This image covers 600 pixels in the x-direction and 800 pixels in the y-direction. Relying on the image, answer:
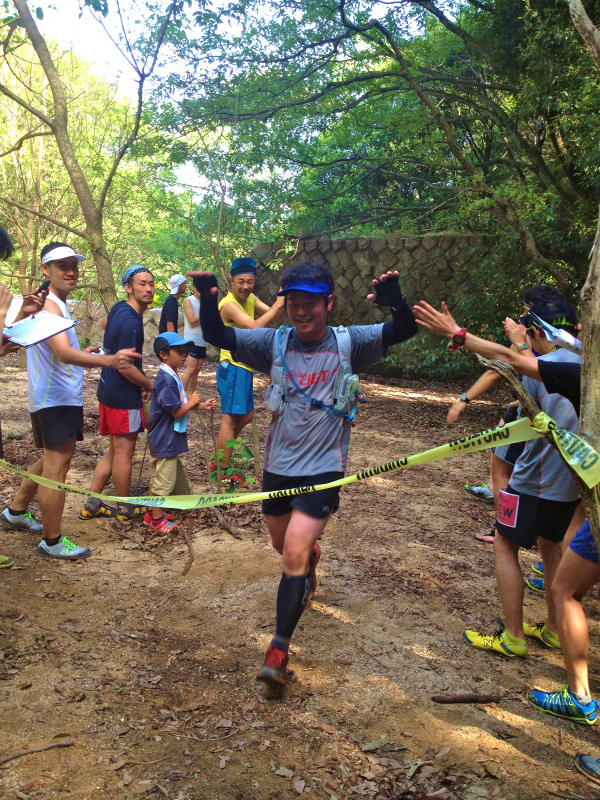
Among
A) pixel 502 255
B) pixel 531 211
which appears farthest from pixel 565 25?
→ pixel 502 255

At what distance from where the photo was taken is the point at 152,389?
5.18 meters

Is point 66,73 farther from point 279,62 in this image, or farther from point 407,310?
point 407,310

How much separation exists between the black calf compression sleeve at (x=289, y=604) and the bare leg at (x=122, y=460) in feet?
8.12

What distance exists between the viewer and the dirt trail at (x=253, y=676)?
100 inches

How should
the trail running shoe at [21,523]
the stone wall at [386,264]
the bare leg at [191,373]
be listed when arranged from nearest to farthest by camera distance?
the trail running shoe at [21,523] → the bare leg at [191,373] → the stone wall at [386,264]

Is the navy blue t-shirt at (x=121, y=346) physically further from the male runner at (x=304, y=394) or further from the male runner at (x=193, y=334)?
the male runner at (x=304, y=394)

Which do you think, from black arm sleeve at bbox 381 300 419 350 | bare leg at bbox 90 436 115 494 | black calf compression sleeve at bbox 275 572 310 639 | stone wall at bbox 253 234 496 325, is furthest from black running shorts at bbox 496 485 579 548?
stone wall at bbox 253 234 496 325

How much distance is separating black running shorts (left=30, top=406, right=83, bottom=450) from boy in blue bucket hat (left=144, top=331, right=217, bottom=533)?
0.80 m

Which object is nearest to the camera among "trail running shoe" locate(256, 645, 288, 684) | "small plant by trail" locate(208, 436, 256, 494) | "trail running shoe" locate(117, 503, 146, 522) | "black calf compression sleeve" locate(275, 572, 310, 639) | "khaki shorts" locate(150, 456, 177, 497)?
"trail running shoe" locate(256, 645, 288, 684)

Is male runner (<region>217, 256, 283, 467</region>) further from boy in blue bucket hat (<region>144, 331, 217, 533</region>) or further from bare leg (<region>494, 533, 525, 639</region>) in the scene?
bare leg (<region>494, 533, 525, 639</region>)

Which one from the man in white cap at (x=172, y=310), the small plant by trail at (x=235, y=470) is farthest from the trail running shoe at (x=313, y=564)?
the man in white cap at (x=172, y=310)

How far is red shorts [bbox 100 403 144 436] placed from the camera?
203 inches

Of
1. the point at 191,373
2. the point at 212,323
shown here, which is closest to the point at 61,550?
the point at 212,323

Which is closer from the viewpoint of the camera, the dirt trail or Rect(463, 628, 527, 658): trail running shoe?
the dirt trail
